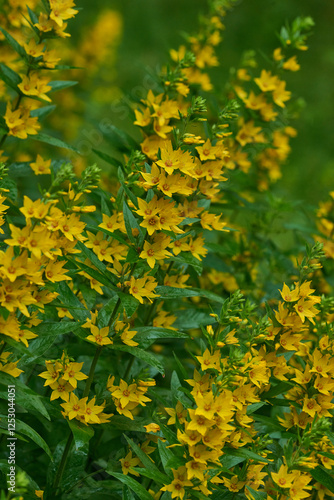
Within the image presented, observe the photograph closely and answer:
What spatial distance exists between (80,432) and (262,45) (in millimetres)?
6784

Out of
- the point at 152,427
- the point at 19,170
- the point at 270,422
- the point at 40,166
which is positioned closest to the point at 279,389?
the point at 270,422

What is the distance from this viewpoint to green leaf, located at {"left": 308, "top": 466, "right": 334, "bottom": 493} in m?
1.94

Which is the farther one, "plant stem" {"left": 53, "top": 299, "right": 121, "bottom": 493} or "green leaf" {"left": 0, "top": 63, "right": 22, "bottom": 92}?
"green leaf" {"left": 0, "top": 63, "right": 22, "bottom": 92}

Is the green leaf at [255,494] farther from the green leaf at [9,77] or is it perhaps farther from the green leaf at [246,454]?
the green leaf at [9,77]

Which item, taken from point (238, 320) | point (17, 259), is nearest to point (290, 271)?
point (238, 320)

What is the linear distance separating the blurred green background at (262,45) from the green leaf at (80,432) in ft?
14.6

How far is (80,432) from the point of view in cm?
183

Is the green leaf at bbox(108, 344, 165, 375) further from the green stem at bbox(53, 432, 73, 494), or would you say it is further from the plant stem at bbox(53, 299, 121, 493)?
the green stem at bbox(53, 432, 73, 494)

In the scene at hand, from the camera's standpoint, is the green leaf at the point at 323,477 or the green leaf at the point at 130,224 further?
the green leaf at the point at 323,477

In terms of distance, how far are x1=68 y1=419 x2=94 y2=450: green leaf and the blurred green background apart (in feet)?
14.6

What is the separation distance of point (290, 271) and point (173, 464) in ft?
5.13

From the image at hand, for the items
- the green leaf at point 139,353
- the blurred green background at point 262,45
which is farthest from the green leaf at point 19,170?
the blurred green background at point 262,45

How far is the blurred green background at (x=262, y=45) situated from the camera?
267 inches

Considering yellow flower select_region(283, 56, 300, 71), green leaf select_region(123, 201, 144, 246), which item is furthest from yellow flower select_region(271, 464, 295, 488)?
yellow flower select_region(283, 56, 300, 71)
